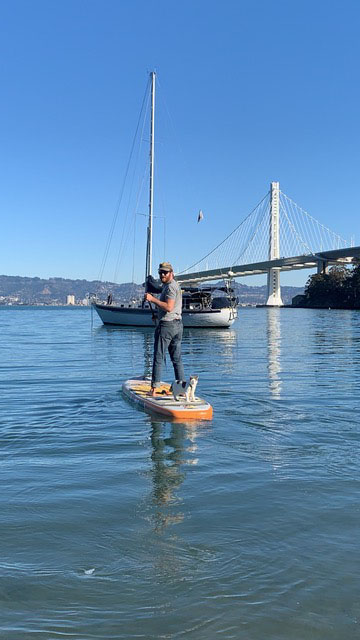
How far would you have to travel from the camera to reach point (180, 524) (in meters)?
3.75

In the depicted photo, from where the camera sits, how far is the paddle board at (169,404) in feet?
24.0

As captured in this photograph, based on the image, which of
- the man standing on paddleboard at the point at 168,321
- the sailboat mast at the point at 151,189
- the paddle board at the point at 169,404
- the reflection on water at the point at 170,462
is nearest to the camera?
the reflection on water at the point at 170,462

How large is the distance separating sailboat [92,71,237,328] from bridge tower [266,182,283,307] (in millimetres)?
67782

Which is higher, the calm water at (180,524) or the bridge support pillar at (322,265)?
the bridge support pillar at (322,265)

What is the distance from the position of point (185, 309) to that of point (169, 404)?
2882 centimetres

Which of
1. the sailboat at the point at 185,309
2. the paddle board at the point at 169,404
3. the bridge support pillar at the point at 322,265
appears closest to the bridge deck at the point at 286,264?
the bridge support pillar at the point at 322,265

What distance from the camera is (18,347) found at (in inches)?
873

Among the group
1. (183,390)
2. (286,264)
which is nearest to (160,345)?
(183,390)

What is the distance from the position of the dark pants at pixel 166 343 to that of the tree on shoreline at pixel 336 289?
3822 inches

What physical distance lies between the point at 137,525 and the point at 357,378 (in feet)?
30.3

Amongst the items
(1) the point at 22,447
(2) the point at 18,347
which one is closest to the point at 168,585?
(1) the point at 22,447

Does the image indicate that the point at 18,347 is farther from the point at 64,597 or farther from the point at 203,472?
the point at 64,597

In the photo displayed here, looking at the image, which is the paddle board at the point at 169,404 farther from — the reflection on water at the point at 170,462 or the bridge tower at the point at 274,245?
the bridge tower at the point at 274,245

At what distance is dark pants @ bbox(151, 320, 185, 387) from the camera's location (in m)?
8.34
